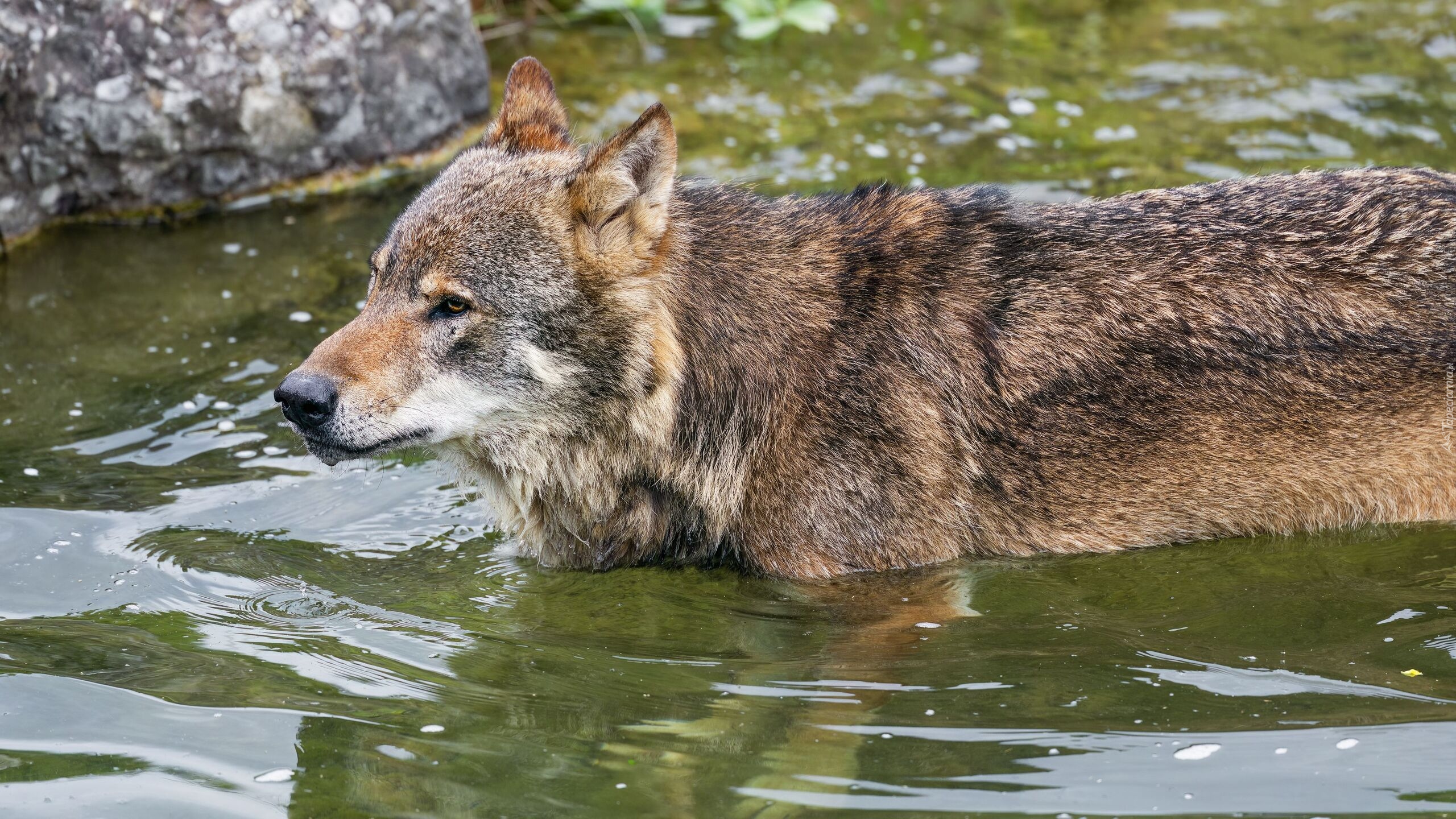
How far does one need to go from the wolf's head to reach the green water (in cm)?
90

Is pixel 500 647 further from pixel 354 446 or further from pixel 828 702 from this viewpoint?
pixel 828 702

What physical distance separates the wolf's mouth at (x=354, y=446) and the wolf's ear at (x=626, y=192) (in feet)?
3.78

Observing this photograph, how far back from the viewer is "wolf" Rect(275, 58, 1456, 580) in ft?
21.5

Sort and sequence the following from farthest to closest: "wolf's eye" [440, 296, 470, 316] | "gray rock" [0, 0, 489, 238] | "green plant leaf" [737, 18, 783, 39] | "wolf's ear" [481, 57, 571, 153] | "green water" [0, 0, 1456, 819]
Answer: "green plant leaf" [737, 18, 783, 39] < "gray rock" [0, 0, 489, 238] < "wolf's ear" [481, 57, 571, 153] < "wolf's eye" [440, 296, 470, 316] < "green water" [0, 0, 1456, 819]

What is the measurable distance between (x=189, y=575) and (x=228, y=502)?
34.1 inches

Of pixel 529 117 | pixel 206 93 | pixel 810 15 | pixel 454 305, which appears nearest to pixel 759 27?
pixel 810 15

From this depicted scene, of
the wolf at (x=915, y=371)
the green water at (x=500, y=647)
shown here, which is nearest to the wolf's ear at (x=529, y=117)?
the wolf at (x=915, y=371)

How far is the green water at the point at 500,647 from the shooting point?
5.12 meters

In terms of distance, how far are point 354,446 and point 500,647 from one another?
111 centimetres

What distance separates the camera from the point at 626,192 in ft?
21.2

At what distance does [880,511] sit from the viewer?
675 centimetres

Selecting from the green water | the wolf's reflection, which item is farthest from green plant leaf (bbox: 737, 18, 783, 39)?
the wolf's reflection

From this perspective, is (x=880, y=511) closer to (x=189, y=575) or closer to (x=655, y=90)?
(x=189, y=575)

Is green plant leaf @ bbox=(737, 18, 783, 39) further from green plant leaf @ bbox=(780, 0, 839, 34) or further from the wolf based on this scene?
the wolf
